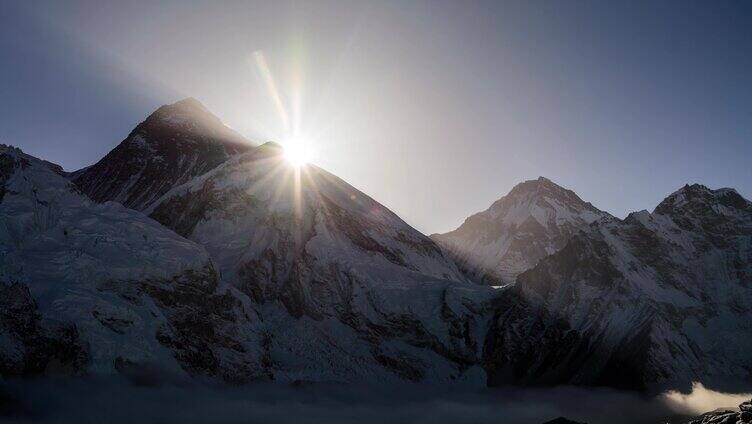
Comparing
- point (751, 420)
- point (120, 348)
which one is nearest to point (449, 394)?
point (120, 348)

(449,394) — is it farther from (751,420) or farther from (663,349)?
(751,420)

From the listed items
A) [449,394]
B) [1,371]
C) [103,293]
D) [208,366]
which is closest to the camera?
[1,371]

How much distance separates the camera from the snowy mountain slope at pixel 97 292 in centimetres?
13125

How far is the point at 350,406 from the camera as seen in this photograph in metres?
166

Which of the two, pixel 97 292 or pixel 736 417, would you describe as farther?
pixel 97 292

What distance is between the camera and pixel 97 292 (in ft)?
490

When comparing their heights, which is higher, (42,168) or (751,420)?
(42,168)

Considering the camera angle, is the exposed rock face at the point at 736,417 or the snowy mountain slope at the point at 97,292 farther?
the snowy mountain slope at the point at 97,292

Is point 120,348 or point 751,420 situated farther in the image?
point 120,348

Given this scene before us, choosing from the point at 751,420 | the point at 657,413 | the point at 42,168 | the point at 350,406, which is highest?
the point at 42,168

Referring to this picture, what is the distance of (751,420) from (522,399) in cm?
15645

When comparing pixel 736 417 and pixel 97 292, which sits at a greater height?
pixel 736 417

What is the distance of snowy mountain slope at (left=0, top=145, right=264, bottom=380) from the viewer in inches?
5167

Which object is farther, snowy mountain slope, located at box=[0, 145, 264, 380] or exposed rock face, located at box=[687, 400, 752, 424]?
snowy mountain slope, located at box=[0, 145, 264, 380]
